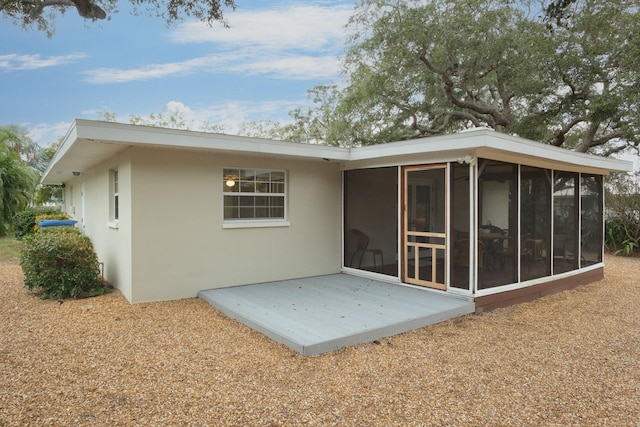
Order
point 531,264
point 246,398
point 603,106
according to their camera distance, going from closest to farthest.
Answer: point 246,398 → point 531,264 → point 603,106

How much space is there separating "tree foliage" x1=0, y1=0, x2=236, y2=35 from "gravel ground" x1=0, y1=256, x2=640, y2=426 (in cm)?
857

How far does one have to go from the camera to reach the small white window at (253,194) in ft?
23.0

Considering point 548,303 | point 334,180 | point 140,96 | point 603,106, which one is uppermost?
point 140,96

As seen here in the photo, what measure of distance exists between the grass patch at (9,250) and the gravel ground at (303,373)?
695cm

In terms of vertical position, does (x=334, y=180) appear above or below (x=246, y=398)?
above

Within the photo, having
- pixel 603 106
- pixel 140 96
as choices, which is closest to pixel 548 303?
Answer: pixel 603 106

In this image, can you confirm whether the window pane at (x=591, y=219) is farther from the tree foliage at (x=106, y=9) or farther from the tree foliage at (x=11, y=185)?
the tree foliage at (x=11, y=185)

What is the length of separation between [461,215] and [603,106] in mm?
7118

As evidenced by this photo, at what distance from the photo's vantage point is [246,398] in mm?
3250

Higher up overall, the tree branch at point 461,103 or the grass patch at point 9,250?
the tree branch at point 461,103

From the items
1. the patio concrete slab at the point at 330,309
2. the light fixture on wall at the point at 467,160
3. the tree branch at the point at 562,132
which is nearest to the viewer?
the patio concrete slab at the point at 330,309

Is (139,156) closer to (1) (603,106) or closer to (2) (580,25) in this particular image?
(1) (603,106)

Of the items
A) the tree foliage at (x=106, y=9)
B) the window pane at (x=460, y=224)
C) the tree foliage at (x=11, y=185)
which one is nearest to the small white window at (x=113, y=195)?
the tree foliage at (x=106, y=9)

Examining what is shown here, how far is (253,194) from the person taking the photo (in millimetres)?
7246
